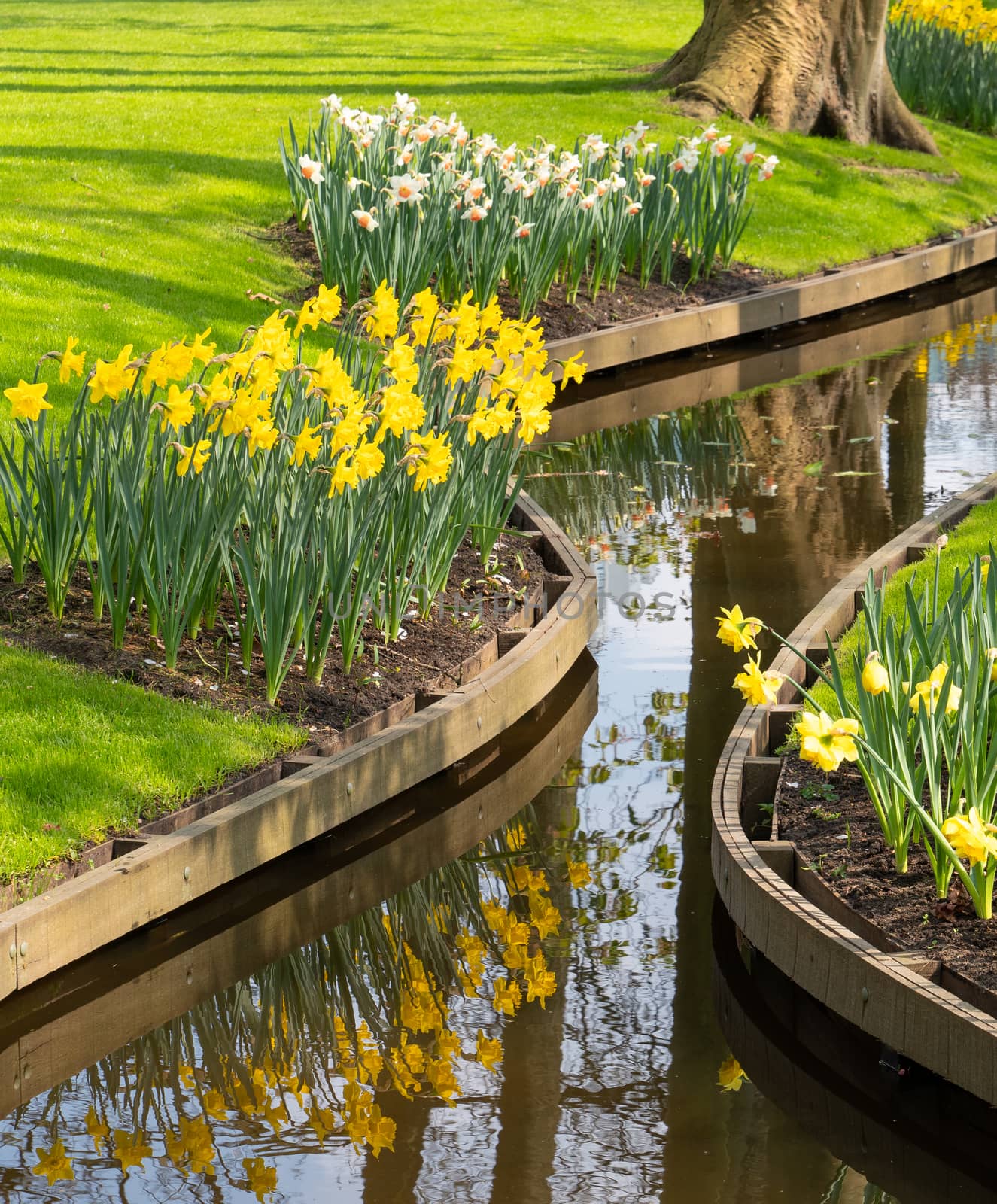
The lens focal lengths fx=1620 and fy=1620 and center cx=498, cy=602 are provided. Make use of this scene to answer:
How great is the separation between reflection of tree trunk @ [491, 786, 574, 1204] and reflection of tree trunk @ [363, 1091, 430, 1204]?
0.58 ft

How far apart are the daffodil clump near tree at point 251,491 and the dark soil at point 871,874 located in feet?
5.10

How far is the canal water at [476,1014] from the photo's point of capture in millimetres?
3539

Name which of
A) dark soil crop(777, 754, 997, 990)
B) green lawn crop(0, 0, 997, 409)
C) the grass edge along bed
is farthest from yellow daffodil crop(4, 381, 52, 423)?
green lawn crop(0, 0, 997, 409)

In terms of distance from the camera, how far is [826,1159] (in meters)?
3.62

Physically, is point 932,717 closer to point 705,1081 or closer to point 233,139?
point 705,1081

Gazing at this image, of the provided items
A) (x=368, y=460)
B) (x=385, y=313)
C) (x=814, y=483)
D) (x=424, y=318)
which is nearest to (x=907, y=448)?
(x=814, y=483)

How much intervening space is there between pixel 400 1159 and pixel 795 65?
13655 millimetres

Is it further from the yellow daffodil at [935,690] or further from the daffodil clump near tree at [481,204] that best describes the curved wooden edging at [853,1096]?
the daffodil clump near tree at [481,204]

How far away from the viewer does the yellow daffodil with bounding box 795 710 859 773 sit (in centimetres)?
327

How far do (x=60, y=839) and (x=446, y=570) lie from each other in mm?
2099

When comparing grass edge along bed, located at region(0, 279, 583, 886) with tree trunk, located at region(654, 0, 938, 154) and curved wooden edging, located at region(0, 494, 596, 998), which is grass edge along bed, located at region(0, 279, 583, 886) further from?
tree trunk, located at region(654, 0, 938, 154)

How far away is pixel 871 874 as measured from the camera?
14.1ft

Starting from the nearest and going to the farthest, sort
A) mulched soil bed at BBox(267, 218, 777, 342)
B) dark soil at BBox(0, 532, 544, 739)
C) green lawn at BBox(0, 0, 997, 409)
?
dark soil at BBox(0, 532, 544, 739), green lawn at BBox(0, 0, 997, 409), mulched soil bed at BBox(267, 218, 777, 342)

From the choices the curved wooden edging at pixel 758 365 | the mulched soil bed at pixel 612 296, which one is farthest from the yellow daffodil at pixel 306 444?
the mulched soil bed at pixel 612 296
